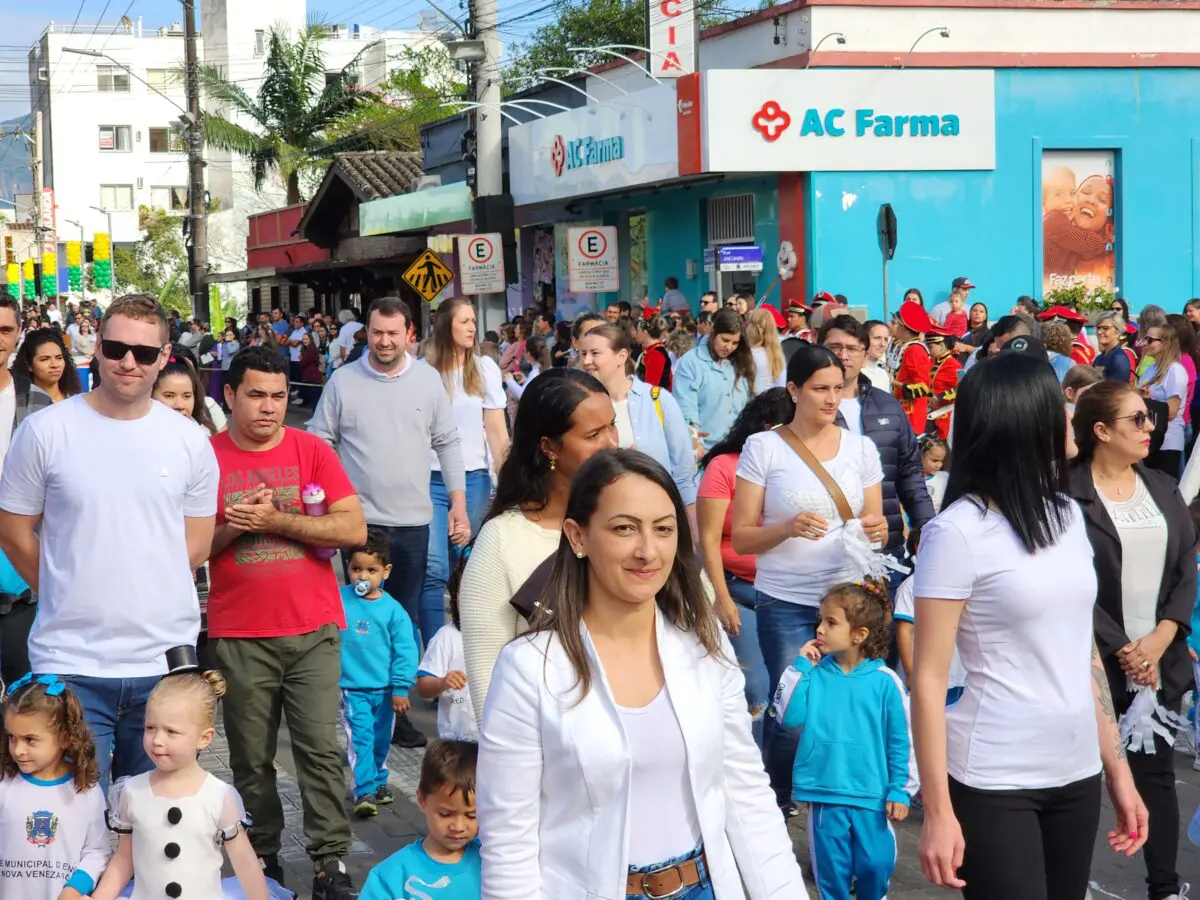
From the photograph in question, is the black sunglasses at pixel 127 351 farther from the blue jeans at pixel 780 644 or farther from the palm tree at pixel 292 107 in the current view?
the palm tree at pixel 292 107

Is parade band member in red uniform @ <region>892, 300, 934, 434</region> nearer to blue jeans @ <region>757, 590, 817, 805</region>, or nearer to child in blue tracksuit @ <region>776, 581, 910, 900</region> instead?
blue jeans @ <region>757, 590, 817, 805</region>

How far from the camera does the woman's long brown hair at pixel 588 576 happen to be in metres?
3.29

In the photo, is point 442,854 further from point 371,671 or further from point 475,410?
point 475,410

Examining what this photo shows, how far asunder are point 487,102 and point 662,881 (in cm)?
1929

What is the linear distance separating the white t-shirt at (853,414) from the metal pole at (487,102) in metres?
14.4

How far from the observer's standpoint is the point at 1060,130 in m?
23.5

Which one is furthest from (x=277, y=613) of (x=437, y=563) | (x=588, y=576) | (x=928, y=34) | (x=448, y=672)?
(x=928, y=34)

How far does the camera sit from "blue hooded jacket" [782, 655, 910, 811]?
565 centimetres

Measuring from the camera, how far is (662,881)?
3.23 metres

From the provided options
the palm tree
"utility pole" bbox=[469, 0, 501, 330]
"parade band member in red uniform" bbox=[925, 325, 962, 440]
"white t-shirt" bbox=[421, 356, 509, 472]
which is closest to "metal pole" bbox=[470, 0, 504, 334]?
"utility pole" bbox=[469, 0, 501, 330]

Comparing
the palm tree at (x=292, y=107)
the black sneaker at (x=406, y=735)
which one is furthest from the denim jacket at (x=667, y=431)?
the palm tree at (x=292, y=107)

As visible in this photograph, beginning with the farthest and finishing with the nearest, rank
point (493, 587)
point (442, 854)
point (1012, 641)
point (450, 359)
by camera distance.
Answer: point (450, 359) < point (442, 854) < point (493, 587) < point (1012, 641)

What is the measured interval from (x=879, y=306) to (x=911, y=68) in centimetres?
325

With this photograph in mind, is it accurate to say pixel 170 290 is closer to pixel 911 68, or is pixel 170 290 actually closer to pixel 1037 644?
pixel 911 68
